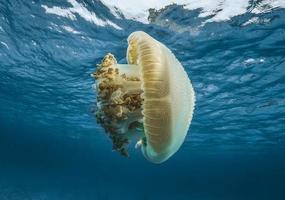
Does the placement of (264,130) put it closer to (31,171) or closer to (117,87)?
(117,87)

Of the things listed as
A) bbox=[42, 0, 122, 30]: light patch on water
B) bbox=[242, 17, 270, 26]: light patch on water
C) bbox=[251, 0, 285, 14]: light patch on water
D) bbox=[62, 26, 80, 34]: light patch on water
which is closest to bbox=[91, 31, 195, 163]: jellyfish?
bbox=[251, 0, 285, 14]: light patch on water

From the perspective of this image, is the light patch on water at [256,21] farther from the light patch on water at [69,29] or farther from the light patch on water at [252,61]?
the light patch on water at [69,29]

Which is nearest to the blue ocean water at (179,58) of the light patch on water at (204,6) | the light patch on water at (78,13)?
the light patch on water at (78,13)

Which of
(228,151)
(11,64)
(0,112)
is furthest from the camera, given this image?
(228,151)

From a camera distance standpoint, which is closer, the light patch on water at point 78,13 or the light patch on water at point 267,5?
the light patch on water at point 267,5

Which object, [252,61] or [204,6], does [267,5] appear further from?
[252,61]

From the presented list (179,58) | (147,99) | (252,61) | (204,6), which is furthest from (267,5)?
(147,99)

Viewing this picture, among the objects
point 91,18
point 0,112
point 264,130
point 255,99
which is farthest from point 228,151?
point 91,18
